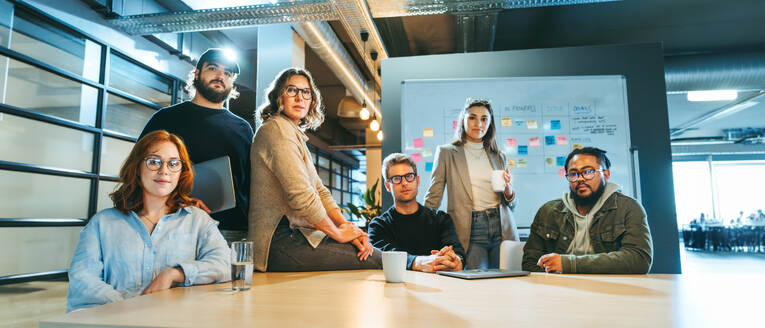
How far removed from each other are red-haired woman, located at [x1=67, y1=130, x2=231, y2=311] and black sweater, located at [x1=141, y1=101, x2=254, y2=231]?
476 mm

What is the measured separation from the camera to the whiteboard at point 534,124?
133 inches

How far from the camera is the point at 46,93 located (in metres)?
3.69

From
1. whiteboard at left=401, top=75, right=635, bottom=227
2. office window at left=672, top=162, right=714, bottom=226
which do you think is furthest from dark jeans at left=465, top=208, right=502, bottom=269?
office window at left=672, top=162, right=714, bottom=226

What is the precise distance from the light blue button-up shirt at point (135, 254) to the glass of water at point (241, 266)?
21cm

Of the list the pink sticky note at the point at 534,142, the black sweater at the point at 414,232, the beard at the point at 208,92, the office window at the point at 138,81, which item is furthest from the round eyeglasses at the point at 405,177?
the office window at the point at 138,81

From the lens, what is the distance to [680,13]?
15.7 ft

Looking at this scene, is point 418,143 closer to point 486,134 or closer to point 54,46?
point 486,134

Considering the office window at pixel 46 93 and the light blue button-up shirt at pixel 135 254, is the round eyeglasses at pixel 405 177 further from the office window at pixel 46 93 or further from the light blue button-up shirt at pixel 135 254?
the office window at pixel 46 93

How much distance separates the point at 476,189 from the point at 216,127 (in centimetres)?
156

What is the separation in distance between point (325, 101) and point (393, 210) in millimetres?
6859

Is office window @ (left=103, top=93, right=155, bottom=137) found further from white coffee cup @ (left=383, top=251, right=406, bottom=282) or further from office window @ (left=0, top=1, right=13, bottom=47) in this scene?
white coffee cup @ (left=383, top=251, right=406, bottom=282)

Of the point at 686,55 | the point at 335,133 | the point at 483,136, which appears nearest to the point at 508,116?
the point at 483,136

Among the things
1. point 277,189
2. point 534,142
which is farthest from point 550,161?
point 277,189

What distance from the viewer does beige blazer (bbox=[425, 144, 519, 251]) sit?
2572 millimetres
